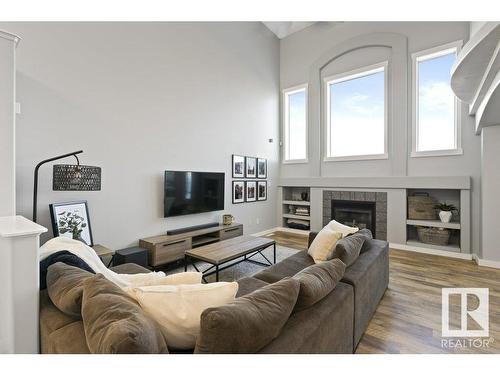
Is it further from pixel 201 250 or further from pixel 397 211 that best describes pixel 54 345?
pixel 397 211

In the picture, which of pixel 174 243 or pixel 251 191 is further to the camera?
pixel 251 191

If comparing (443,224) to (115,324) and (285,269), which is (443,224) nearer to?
(285,269)

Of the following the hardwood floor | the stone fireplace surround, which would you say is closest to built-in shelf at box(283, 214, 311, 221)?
the stone fireplace surround

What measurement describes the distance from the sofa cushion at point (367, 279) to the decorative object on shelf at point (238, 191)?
290cm

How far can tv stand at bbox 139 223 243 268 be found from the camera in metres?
3.35

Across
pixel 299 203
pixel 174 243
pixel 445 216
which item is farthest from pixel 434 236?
pixel 174 243

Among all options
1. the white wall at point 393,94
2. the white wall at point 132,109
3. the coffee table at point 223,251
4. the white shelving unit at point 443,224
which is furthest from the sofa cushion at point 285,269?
the white wall at point 393,94

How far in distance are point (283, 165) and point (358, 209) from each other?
6.78ft

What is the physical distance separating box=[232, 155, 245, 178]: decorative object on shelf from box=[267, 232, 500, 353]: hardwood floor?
304 cm

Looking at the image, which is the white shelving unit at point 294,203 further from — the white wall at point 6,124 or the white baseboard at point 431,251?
the white wall at point 6,124

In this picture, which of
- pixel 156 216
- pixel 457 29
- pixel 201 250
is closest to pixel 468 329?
pixel 201 250

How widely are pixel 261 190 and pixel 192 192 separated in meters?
2.02

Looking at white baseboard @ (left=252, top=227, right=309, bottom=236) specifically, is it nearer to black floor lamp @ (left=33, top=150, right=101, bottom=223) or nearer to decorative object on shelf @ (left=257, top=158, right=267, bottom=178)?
decorative object on shelf @ (left=257, top=158, right=267, bottom=178)

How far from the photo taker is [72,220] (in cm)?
279
